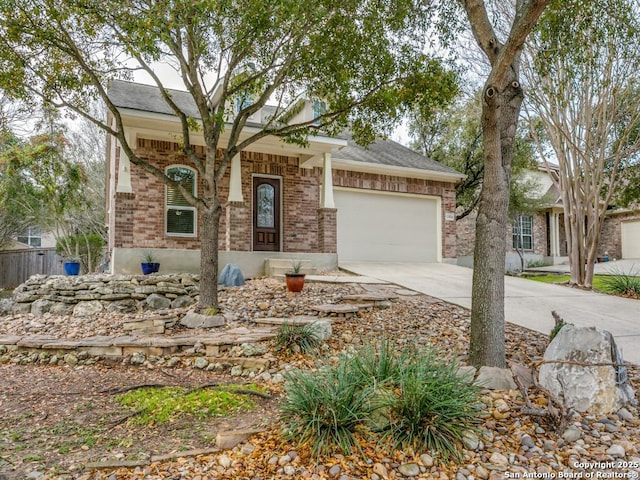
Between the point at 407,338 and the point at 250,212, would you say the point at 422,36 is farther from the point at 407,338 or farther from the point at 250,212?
the point at 250,212

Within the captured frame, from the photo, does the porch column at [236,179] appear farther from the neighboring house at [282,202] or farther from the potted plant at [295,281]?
the potted plant at [295,281]

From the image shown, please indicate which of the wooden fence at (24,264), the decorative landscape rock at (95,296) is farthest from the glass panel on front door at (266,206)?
the wooden fence at (24,264)

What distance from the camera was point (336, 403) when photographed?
2.75 m

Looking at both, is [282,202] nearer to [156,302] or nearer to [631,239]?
[156,302]

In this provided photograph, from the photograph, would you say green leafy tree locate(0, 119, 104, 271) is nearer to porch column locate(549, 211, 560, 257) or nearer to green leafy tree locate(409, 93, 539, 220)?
green leafy tree locate(409, 93, 539, 220)

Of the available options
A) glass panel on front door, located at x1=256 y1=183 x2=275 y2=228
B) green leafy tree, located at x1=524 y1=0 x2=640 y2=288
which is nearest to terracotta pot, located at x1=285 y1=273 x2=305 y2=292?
glass panel on front door, located at x1=256 y1=183 x2=275 y2=228

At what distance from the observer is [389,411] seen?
284cm

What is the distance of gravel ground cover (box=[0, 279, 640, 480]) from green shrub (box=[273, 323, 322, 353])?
0.14 m

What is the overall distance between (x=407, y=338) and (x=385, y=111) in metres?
3.68

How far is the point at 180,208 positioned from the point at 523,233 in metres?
15.4

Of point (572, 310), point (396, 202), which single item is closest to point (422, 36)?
point (572, 310)

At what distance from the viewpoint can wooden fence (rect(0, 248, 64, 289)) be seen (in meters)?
15.7

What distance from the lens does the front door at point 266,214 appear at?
36.0 feet

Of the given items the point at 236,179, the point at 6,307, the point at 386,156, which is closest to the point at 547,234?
the point at 386,156
